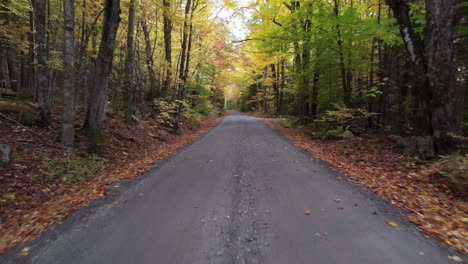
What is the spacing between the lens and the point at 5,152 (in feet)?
19.6

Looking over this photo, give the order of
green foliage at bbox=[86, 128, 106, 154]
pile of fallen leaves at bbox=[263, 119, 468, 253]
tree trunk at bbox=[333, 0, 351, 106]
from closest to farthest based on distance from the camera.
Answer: pile of fallen leaves at bbox=[263, 119, 468, 253]
green foliage at bbox=[86, 128, 106, 154]
tree trunk at bbox=[333, 0, 351, 106]

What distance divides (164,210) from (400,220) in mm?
3669

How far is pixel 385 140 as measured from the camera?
9156 mm

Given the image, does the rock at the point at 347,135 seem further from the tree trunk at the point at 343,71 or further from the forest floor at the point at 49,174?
the forest floor at the point at 49,174

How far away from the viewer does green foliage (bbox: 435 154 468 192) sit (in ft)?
16.2

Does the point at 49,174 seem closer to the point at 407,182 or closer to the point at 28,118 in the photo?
the point at 28,118

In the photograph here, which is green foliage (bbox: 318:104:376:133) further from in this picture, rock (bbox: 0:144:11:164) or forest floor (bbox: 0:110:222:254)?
rock (bbox: 0:144:11:164)

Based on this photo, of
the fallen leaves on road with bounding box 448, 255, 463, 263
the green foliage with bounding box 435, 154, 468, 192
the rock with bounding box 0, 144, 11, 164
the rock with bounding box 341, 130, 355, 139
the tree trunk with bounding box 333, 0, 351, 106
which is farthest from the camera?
the tree trunk with bounding box 333, 0, 351, 106

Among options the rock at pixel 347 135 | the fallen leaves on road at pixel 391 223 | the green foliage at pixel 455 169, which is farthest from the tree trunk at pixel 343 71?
the fallen leaves on road at pixel 391 223

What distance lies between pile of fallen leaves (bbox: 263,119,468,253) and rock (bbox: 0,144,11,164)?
25.7ft

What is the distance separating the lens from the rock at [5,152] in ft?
19.3

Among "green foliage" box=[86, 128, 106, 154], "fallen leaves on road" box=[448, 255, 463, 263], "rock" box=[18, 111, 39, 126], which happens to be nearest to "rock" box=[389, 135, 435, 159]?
"fallen leaves on road" box=[448, 255, 463, 263]

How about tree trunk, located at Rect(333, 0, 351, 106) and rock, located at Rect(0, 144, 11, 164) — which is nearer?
rock, located at Rect(0, 144, 11, 164)

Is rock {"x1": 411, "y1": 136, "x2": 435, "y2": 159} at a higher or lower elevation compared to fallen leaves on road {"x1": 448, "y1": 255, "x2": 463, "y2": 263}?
higher
